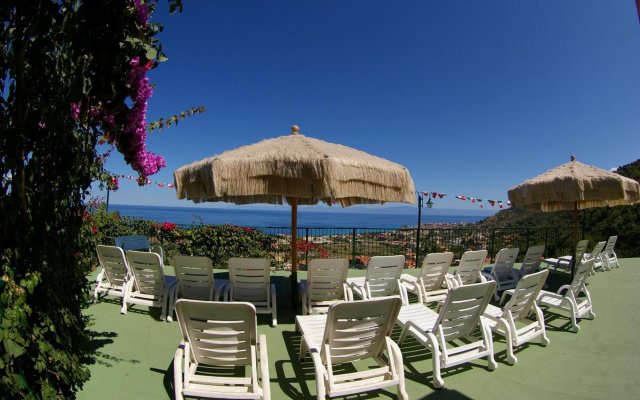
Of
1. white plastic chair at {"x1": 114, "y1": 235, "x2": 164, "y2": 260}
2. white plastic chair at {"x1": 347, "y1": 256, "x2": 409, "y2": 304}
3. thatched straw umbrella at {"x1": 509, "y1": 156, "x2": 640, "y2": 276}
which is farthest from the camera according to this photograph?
white plastic chair at {"x1": 114, "y1": 235, "x2": 164, "y2": 260}

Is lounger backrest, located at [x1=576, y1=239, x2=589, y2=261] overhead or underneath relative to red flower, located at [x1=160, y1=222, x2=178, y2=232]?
underneath

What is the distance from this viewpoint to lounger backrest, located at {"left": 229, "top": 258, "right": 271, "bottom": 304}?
3875mm

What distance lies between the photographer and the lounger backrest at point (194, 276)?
390 centimetres

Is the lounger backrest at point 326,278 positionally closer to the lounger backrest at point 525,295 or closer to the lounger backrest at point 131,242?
the lounger backrest at point 525,295

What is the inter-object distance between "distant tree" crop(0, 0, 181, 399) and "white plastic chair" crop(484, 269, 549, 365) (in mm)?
3413

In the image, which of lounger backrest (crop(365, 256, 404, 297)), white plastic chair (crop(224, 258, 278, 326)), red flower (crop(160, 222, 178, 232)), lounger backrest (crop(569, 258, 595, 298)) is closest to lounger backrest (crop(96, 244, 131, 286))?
white plastic chair (crop(224, 258, 278, 326))

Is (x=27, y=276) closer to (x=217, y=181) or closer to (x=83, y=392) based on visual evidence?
(x=83, y=392)

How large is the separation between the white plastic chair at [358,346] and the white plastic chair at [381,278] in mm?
1590

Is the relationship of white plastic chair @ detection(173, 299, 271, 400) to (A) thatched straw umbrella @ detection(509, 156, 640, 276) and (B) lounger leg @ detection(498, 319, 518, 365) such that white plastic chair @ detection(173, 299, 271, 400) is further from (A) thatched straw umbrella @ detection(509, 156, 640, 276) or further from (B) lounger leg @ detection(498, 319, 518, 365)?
(A) thatched straw umbrella @ detection(509, 156, 640, 276)

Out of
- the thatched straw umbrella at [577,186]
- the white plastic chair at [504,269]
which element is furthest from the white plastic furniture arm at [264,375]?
the thatched straw umbrella at [577,186]

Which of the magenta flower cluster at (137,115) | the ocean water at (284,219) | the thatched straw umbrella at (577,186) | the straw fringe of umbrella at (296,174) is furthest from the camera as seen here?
the ocean water at (284,219)

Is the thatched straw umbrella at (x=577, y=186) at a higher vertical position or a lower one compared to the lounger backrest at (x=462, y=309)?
higher

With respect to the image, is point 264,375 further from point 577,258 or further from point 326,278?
point 577,258

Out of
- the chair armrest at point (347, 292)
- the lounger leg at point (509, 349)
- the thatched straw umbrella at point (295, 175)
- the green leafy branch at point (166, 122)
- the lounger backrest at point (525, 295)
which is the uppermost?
the green leafy branch at point (166, 122)
